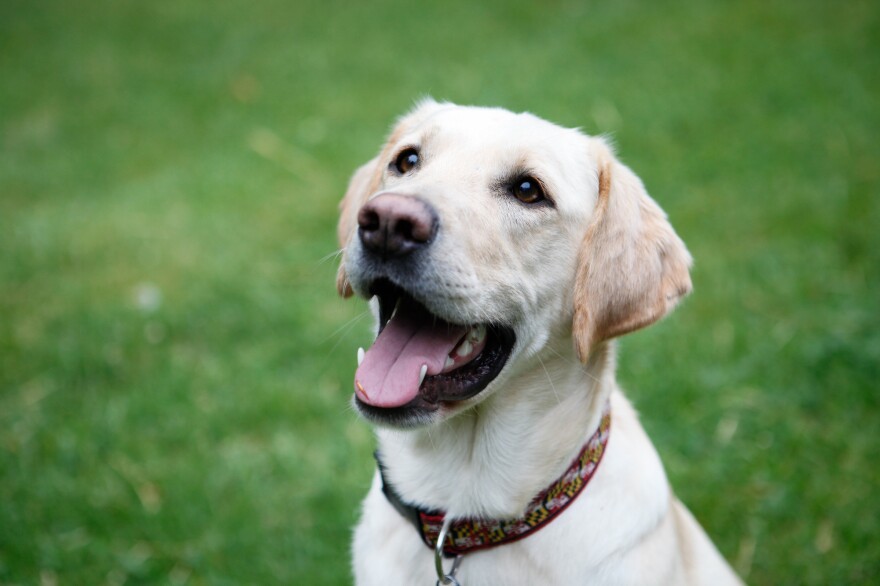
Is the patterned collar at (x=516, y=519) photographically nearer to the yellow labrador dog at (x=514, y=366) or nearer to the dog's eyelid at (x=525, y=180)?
the yellow labrador dog at (x=514, y=366)

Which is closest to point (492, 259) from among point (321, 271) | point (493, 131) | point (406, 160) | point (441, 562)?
point (493, 131)

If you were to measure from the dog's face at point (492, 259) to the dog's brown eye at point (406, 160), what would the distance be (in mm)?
18

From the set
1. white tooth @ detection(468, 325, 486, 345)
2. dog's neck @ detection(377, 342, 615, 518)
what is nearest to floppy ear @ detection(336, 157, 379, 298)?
white tooth @ detection(468, 325, 486, 345)

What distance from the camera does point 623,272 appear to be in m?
2.46

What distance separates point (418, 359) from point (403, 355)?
46 millimetres

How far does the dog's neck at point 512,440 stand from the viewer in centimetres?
252

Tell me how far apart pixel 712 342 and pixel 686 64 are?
460 centimetres

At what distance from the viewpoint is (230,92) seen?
9.12 meters

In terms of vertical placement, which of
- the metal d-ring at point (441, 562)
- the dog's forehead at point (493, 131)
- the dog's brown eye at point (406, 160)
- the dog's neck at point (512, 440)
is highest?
the dog's forehead at point (493, 131)

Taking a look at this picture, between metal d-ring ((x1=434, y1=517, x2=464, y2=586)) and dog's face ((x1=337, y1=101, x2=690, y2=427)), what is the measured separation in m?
0.38

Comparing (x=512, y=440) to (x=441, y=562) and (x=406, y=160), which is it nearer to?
(x=441, y=562)

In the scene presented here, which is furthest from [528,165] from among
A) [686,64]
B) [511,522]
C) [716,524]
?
[686,64]

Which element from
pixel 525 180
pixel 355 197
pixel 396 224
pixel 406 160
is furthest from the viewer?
pixel 355 197

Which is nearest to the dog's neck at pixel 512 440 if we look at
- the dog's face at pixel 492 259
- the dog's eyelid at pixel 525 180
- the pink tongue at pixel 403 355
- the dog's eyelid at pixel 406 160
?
the dog's face at pixel 492 259
